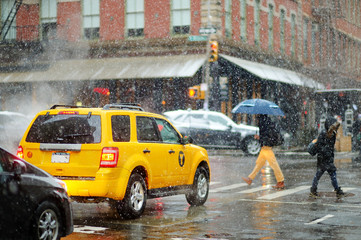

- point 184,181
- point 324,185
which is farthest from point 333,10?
point 184,181

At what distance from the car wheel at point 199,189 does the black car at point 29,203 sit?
4.67 metres

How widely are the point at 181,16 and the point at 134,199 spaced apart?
86.2ft

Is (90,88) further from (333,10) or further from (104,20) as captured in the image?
(333,10)

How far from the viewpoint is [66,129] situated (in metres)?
10.3

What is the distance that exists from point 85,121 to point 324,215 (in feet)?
13.2

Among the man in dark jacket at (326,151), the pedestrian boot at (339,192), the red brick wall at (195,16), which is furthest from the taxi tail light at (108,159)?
the red brick wall at (195,16)

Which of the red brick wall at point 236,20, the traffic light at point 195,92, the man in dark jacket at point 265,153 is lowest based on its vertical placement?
the man in dark jacket at point 265,153

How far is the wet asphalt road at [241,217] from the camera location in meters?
9.20

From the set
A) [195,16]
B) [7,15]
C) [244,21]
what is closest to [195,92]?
[195,16]

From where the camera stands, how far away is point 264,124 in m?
16.2

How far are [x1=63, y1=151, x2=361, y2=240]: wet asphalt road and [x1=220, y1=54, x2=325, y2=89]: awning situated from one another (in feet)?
60.4

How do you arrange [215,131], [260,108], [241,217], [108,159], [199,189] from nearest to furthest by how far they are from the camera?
[108,159] < [241,217] < [199,189] < [260,108] < [215,131]

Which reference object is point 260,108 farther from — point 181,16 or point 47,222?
point 181,16

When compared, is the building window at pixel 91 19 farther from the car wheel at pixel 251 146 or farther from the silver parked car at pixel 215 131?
the car wheel at pixel 251 146
